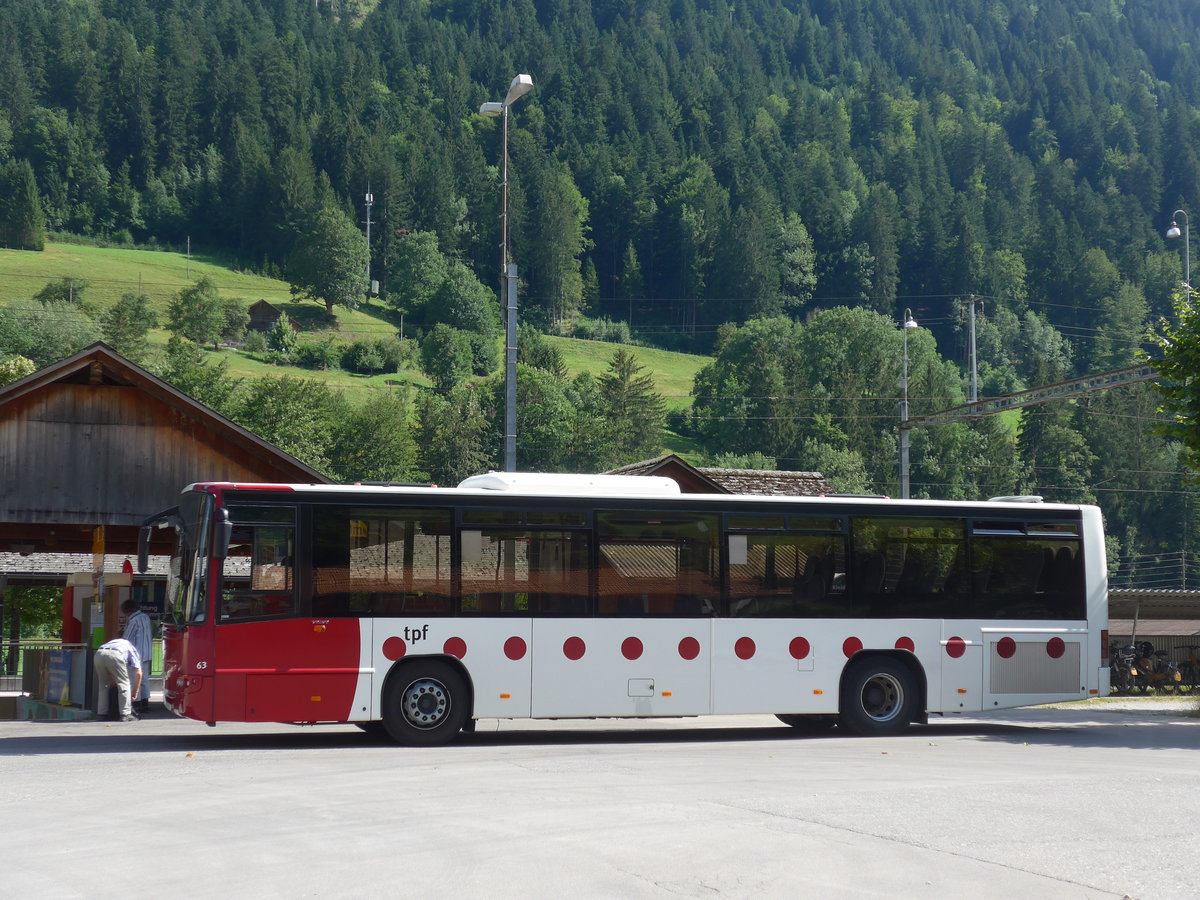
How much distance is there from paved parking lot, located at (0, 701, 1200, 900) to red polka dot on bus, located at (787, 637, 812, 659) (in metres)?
1.09

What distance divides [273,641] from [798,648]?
629 centimetres

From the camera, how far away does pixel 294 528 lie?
52.7 feet

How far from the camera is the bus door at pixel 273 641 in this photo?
1559 cm

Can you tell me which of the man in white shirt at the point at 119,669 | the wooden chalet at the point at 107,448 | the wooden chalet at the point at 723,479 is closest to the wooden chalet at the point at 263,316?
the wooden chalet at the point at 723,479

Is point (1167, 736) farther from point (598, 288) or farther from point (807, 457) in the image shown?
point (598, 288)

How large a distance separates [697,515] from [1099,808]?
7096mm

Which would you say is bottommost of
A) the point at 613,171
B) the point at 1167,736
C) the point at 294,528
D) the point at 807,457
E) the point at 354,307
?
the point at 1167,736

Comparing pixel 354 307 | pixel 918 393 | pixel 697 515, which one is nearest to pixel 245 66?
pixel 354 307

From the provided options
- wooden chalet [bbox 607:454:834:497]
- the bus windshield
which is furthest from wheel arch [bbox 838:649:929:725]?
wooden chalet [bbox 607:454:834:497]

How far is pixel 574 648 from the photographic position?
55.5ft

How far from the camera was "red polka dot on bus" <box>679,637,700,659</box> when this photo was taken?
1731 cm

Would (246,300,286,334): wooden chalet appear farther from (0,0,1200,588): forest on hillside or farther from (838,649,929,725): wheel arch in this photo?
(838,649,929,725): wheel arch

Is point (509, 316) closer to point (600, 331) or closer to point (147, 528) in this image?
point (147, 528)

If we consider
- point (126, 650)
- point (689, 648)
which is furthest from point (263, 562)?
point (689, 648)
